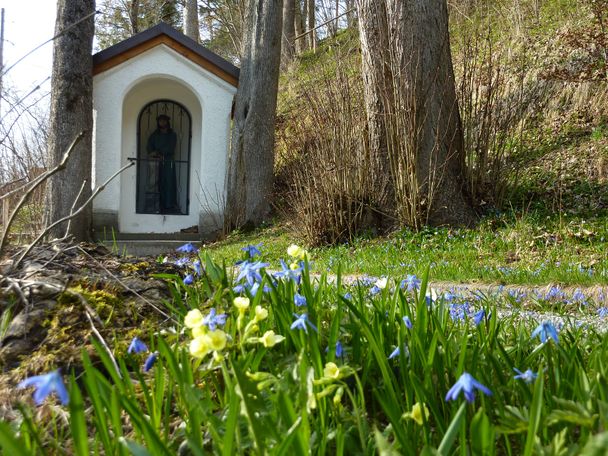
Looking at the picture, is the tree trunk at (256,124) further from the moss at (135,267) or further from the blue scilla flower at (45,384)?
the blue scilla flower at (45,384)

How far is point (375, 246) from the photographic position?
854 centimetres

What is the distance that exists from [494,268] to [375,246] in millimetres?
2601

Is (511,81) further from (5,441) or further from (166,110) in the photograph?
(5,441)

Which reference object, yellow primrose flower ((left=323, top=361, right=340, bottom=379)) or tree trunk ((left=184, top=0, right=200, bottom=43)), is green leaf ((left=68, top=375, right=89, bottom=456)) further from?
tree trunk ((left=184, top=0, right=200, bottom=43))

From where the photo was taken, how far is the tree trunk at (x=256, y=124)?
13.1 m

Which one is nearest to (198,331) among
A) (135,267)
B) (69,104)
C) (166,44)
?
(135,267)

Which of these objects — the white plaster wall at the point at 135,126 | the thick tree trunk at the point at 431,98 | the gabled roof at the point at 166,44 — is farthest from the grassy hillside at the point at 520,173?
the gabled roof at the point at 166,44

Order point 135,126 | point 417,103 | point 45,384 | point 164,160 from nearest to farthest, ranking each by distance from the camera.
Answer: point 45,384 < point 417,103 < point 135,126 < point 164,160

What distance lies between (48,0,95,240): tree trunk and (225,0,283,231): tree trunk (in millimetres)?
3252

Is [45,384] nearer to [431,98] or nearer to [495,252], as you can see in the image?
[495,252]

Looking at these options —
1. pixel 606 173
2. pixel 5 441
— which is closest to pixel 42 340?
pixel 5 441

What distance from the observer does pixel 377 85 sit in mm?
8625

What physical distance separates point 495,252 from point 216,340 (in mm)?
6684

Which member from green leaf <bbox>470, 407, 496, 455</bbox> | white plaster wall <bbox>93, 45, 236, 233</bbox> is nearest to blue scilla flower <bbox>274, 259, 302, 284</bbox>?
green leaf <bbox>470, 407, 496, 455</bbox>
